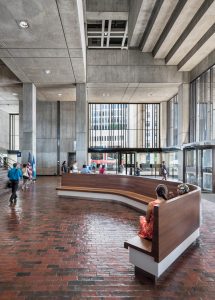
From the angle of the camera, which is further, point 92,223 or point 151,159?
point 151,159

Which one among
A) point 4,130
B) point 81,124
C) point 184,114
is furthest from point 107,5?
point 4,130

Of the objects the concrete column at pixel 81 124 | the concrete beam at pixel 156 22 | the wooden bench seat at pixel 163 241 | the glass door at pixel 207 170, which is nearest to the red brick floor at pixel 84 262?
the wooden bench seat at pixel 163 241

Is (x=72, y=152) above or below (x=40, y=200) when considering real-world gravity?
above

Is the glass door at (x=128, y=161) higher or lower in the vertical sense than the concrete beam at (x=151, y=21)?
lower

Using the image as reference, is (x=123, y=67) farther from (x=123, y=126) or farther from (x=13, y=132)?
(x=13, y=132)

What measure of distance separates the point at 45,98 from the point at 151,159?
1005 centimetres

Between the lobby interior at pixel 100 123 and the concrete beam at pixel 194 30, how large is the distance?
72mm

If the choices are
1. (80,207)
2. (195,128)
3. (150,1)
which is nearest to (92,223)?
(80,207)

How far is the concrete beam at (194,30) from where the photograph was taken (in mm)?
9227

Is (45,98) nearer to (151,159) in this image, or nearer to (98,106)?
(98,106)

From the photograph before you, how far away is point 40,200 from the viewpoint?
8.93 m

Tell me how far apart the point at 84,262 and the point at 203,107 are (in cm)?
1198

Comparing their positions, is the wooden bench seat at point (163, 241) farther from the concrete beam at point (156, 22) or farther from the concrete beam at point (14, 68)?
the concrete beam at point (14, 68)

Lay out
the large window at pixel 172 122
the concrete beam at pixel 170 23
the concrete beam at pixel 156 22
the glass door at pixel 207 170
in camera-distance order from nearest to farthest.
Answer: the concrete beam at pixel 170 23
the concrete beam at pixel 156 22
the glass door at pixel 207 170
the large window at pixel 172 122
